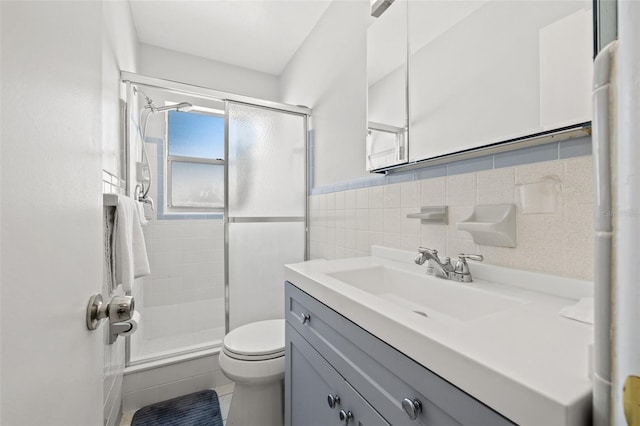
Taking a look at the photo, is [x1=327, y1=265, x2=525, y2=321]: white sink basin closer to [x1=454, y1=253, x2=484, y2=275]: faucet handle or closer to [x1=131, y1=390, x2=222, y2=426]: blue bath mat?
[x1=454, y1=253, x2=484, y2=275]: faucet handle

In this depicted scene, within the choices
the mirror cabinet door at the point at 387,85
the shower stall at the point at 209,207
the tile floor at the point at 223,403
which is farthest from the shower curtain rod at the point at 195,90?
the tile floor at the point at 223,403

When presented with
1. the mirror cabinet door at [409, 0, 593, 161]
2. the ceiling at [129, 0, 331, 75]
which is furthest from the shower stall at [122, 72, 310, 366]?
the mirror cabinet door at [409, 0, 593, 161]

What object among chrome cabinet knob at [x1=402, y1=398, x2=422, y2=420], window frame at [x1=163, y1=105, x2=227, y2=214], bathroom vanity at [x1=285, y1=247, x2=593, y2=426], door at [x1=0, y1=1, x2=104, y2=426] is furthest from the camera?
window frame at [x1=163, y1=105, x2=227, y2=214]

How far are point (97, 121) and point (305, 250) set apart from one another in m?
1.65

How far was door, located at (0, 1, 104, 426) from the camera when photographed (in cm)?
27

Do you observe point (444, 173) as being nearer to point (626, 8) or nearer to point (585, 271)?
point (585, 271)

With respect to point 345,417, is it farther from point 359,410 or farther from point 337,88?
point 337,88

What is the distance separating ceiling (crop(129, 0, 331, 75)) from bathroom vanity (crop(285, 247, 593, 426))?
5.82 feet

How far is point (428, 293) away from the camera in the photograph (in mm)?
963

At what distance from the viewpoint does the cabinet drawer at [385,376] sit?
0.45 metres

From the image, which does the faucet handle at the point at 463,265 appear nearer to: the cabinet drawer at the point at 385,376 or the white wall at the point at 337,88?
the cabinet drawer at the point at 385,376

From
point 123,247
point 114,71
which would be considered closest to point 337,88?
point 114,71

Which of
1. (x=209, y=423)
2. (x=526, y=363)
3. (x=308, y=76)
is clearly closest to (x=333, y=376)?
(x=526, y=363)

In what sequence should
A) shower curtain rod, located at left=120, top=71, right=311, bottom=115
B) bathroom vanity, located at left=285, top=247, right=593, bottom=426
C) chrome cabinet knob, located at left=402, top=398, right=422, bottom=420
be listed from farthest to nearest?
shower curtain rod, located at left=120, top=71, right=311, bottom=115
chrome cabinet knob, located at left=402, top=398, right=422, bottom=420
bathroom vanity, located at left=285, top=247, right=593, bottom=426
